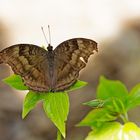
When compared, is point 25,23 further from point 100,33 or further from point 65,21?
point 100,33

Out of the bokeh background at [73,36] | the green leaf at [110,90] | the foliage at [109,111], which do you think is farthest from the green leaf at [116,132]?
the bokeh background at [73,36]

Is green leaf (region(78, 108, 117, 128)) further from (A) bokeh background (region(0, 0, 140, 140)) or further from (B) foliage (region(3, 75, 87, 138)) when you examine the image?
(A) bokeh background (region(0, 0, 140, 140))

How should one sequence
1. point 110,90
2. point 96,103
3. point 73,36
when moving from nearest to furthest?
point 96,103, point 110,90, point 73,36

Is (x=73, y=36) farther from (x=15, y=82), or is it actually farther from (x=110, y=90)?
(x=15, y=82)

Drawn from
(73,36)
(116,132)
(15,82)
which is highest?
(15,82)

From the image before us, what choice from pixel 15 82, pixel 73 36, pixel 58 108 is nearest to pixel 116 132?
pixel 58 108
